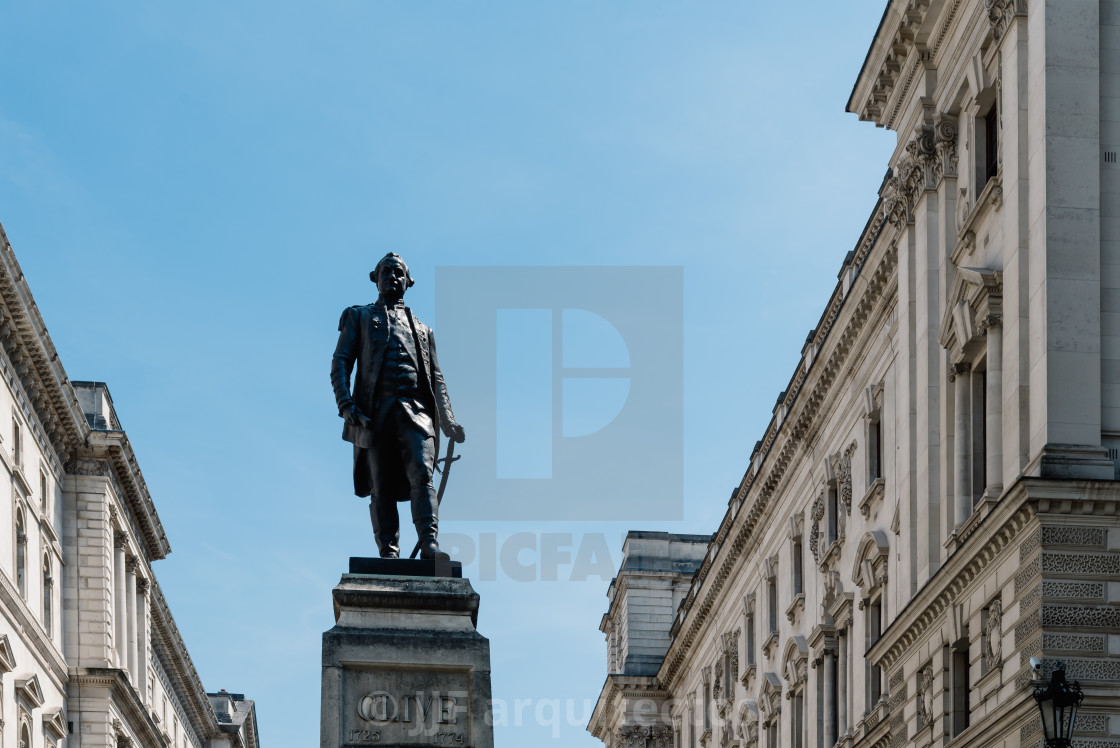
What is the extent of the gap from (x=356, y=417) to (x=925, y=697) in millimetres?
14313

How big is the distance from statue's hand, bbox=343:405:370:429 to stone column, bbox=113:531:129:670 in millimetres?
45703

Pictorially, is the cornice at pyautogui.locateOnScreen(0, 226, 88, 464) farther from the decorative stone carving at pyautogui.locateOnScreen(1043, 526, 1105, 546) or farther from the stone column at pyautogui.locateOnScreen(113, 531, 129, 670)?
the decorative stone carving at pyautogui.locateOnScreen(1043, 526, 1105, 546)

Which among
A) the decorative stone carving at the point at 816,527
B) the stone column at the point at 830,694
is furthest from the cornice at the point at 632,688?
the stone column at the point at 830,694

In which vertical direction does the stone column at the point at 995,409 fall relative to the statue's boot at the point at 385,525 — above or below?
above

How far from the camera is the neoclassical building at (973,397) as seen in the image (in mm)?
25406

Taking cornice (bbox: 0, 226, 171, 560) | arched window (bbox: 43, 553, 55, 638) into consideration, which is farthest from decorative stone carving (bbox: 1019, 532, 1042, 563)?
arched window (bbox: 43, 553, 55, 638)

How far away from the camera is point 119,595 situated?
65.1m

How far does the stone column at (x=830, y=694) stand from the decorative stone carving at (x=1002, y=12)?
19.2 metres

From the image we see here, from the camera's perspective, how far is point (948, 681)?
29906mm

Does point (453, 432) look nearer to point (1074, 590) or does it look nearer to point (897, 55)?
point (1074, 590)

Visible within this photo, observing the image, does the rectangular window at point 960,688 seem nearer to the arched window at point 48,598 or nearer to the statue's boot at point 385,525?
the statue's boot at point 385,525

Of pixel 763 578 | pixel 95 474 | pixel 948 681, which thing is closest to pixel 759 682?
pixel 763 578

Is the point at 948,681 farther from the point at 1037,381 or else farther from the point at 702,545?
the point at 702,545

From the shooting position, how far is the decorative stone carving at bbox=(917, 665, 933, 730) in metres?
31.0
